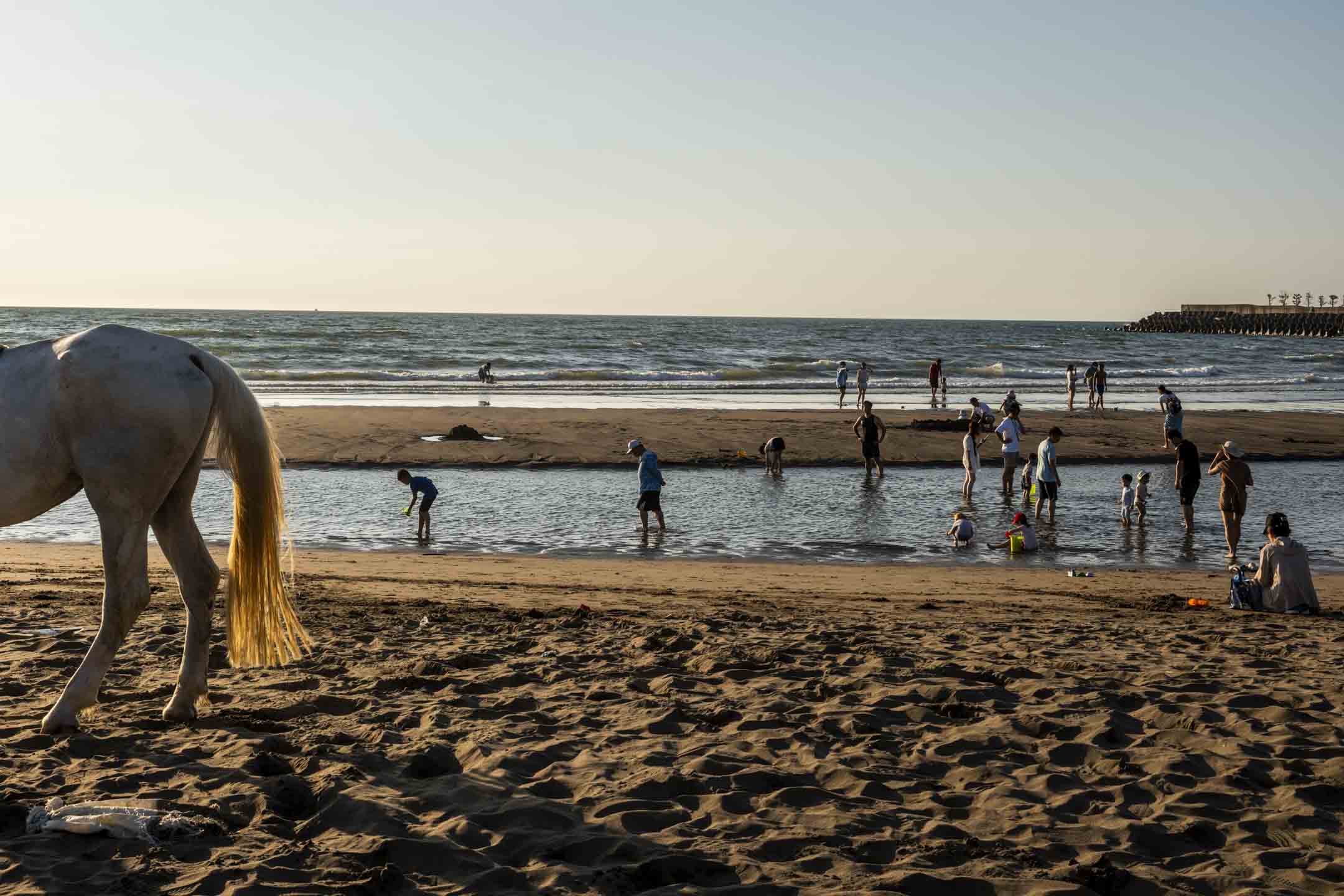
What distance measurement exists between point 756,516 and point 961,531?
3381 millimetres

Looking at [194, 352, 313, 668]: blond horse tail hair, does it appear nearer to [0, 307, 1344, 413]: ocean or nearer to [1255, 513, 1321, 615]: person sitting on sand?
[1255, 513, 1321, 615]: person sitting on sand

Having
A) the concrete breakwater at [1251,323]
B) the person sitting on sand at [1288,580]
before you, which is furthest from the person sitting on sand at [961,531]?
the concrete breakwater at [1251,323]

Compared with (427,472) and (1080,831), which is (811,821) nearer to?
(1080,831)

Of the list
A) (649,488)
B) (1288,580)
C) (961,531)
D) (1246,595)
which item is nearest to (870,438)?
(961,531)

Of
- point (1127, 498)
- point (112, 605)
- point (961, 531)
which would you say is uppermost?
point (112, 605)

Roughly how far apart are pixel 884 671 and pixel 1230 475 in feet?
30.4

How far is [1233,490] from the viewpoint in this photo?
1400 centimetres

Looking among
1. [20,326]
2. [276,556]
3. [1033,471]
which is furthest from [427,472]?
[20,326]

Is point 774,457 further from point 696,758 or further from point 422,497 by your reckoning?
point 696,758

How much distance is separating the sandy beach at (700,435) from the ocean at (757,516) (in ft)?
4.15

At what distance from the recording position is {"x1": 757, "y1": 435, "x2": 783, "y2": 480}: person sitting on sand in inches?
822

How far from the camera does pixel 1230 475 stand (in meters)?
14.0

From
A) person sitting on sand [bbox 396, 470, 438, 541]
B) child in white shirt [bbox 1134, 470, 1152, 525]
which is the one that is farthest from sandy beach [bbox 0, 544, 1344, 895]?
child in white shirt [bbox 1134, 470, 1152, 525]

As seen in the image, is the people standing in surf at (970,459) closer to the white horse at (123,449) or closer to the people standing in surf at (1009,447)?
the people standing in surf at (1009,447)
